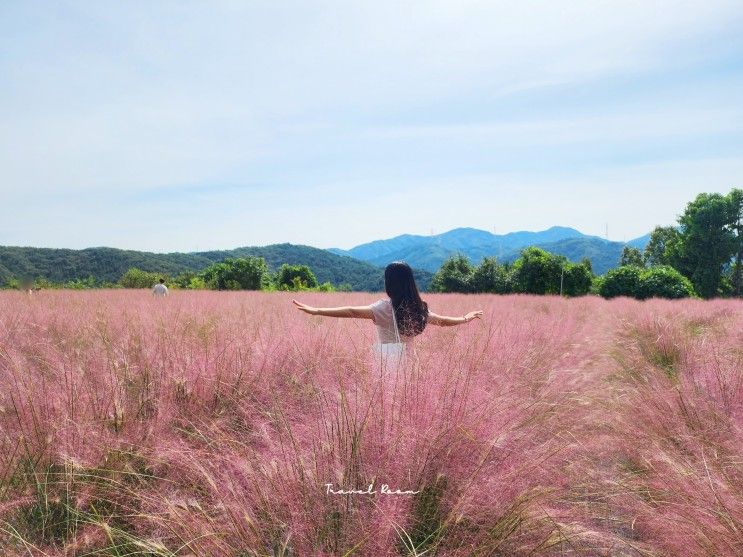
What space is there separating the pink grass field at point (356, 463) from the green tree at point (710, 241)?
36.3 m

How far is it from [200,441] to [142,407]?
425 mm

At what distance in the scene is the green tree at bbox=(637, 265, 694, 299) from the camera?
23219mm

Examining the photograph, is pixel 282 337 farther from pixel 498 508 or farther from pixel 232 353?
pixel 498 508

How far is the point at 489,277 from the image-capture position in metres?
36.2

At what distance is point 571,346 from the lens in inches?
210

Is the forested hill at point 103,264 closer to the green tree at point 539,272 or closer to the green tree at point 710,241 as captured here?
the green tree at point 539,272

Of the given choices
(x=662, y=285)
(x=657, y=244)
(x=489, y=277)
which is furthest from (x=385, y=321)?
(x=657, y=244)

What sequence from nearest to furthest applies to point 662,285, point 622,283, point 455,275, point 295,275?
point 662,285 → point 622,283 → point 455,275 → point 295,275

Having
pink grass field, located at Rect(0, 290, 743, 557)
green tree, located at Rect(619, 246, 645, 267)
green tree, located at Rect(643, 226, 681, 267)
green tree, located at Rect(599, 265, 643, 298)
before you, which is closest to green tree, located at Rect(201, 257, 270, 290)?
green tree, located at Rect(599, 265, 643, 298)

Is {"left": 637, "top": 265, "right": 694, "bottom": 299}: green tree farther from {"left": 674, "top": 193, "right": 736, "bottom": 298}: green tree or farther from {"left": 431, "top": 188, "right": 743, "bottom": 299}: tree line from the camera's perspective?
{"left": 674, "top": 193, "right": 736, "bottom": 298}: green tree

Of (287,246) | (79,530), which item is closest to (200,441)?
(79,530)

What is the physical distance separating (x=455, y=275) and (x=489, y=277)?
2771 millimetres

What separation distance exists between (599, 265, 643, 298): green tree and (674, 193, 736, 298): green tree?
11634 millimetres

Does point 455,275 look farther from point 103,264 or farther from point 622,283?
point 103,264
